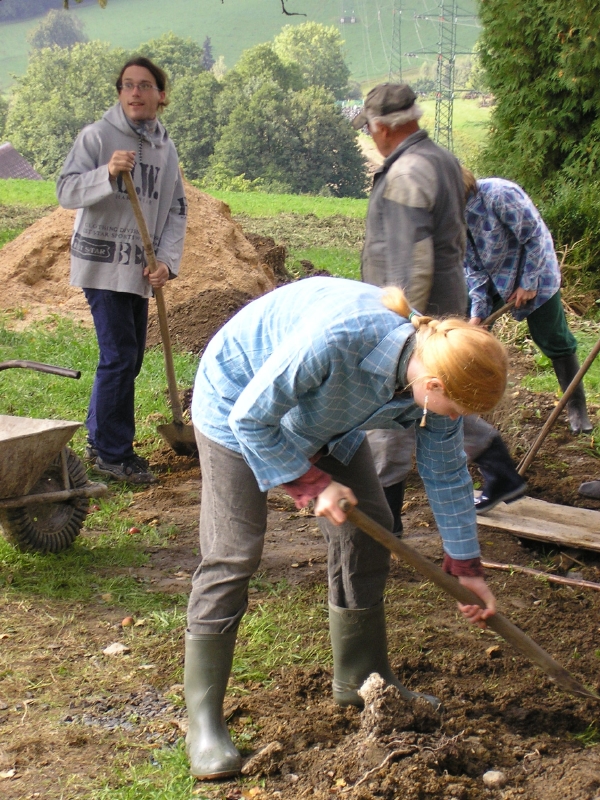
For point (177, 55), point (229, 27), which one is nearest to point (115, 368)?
point (177, 55)

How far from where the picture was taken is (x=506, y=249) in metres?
4.92

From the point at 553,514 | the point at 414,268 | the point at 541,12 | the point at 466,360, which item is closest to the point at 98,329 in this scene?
the point at 414,268

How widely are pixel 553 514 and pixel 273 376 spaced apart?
109 inches

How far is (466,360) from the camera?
1.96m

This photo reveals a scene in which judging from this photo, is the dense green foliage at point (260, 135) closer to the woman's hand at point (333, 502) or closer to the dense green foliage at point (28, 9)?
the woman's hand at point (333, 502)

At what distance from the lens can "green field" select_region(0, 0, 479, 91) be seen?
172ft

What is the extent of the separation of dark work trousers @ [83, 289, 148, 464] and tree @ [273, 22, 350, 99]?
98.7 ft

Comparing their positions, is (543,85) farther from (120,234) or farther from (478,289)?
(120,234)

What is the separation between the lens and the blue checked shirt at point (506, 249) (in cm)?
470

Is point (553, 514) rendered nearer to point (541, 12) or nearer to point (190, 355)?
point (190, 355)

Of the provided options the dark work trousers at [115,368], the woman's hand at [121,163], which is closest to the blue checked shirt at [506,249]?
the woman's hand at [121,163]

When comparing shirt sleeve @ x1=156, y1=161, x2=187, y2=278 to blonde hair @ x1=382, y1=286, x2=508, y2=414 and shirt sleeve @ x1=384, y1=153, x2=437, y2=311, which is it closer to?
shirt sleeve @ x1=384, y1=153, x2=437, y2=311

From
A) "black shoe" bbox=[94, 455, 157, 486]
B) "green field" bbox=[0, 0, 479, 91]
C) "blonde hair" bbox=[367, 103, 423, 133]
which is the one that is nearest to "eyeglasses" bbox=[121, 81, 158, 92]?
"blonde hair" bbox=[367, 103, 423, 133]

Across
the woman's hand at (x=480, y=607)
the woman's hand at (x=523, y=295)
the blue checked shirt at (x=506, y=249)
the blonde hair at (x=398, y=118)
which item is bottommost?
→ the woman's hand at (x=480, y=607)
